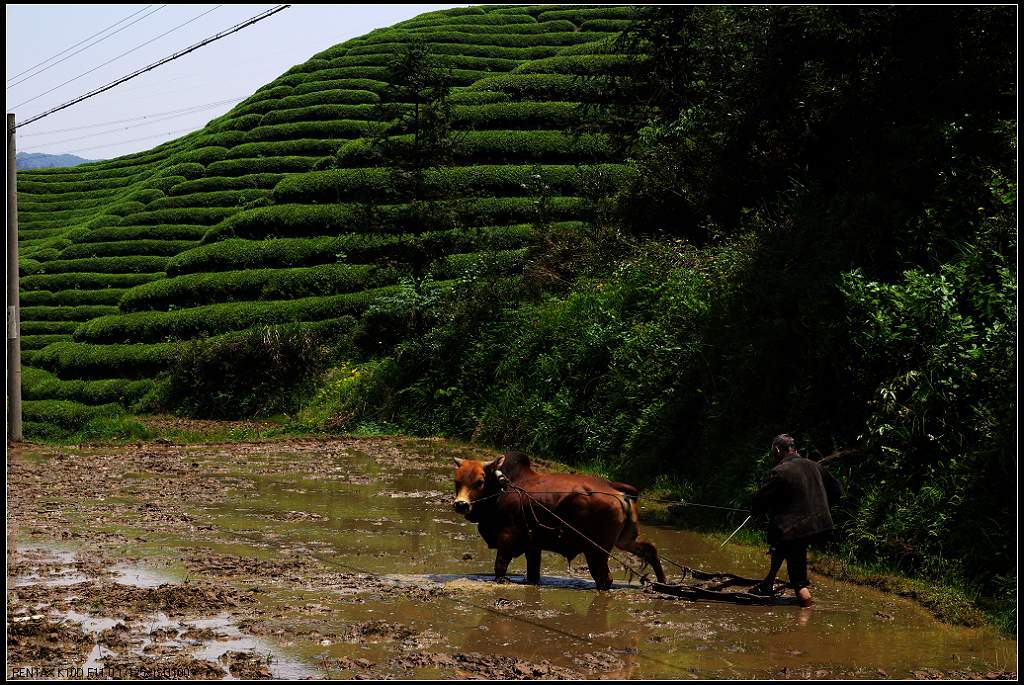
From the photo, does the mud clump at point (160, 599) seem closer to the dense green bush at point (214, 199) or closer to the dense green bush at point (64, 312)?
the dense green bush at point (64, 312)

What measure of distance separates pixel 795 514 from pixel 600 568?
6.31 feet

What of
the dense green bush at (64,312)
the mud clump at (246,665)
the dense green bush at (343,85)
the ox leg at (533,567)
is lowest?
the dense green bush at (64,312)

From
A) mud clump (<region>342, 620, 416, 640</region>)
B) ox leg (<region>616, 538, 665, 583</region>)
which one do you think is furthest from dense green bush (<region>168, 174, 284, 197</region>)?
mud clump (<region>342, 620, 416, 640</region>)

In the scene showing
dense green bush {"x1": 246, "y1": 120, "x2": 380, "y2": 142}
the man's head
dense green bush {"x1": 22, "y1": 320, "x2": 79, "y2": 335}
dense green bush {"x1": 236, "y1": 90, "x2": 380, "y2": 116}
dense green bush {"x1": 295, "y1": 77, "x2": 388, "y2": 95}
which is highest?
dense green bush {"x1": 295, "y1": 77, "x2": 388, "y2": 95}

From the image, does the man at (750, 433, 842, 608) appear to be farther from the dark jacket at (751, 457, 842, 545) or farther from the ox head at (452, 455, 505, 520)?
the ox head at (452, 455, 505, 520)

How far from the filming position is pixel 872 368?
13289 mm

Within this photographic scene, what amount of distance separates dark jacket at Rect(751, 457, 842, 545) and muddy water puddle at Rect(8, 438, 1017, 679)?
27.9 inches

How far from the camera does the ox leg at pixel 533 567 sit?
10.5m

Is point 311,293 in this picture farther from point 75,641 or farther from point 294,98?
point 75,641

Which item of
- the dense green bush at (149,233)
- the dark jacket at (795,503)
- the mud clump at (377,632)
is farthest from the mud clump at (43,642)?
the dense green bush at (149,233)

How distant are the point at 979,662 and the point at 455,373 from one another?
65.5 feet

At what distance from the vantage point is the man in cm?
955

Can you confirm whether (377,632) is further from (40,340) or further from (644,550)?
(40,340)

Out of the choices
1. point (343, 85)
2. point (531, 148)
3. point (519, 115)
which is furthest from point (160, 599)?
point (343, 85)
